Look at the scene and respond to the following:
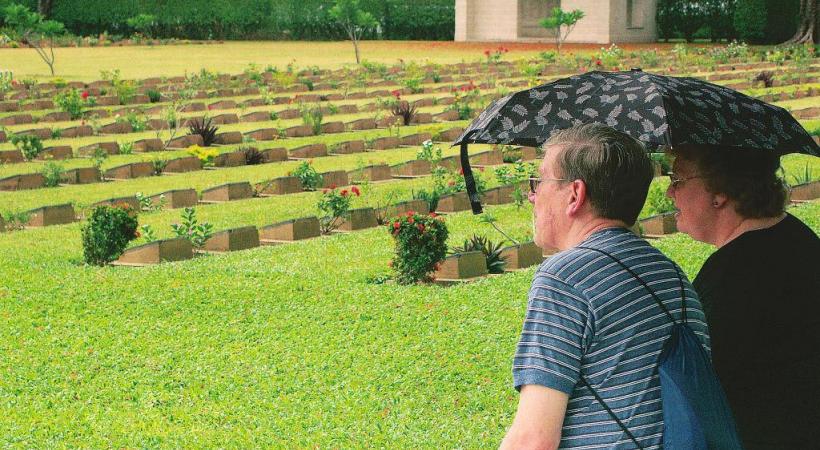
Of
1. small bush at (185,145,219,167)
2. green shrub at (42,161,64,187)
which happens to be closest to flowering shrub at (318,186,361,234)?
small bush at (185,145,219,167)

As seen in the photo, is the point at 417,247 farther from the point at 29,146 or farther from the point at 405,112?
the point at 405,112

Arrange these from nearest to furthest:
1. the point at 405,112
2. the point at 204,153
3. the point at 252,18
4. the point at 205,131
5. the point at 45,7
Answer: the point at 204,153
the point at 205,131
the point at 405,112
the point at 45,7
the point at 252,18

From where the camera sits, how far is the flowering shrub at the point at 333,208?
11.5 meters

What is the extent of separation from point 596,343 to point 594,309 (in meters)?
0.07

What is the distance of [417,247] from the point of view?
30.2 ft

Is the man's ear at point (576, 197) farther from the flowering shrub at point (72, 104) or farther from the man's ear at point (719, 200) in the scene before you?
the flowering shrub at point (72, 104)

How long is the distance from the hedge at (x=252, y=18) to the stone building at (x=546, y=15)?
11.1ft

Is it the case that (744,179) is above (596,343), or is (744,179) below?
above

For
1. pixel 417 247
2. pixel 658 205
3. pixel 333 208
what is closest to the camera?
pixel 417 247

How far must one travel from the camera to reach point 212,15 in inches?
2114

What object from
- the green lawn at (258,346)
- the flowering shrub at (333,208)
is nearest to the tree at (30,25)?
the flowering shrub at (333,208)

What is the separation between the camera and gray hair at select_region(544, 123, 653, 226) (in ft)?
9.39

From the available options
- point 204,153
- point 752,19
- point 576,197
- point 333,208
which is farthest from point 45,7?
point 576,197

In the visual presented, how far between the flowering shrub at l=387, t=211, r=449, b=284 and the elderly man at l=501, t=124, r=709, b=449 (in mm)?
6175
